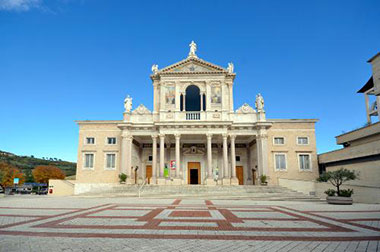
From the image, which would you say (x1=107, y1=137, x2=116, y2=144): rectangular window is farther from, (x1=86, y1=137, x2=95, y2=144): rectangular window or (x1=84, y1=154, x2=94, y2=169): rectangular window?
(x1=84, y1=154, x2=94, y2=169): rectangular window

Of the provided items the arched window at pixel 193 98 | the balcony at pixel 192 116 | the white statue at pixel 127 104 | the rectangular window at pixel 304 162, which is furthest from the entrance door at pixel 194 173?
the rectangular window at pixel 304 162

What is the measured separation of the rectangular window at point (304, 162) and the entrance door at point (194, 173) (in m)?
13.9

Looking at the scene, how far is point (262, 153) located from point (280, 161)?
439 cm

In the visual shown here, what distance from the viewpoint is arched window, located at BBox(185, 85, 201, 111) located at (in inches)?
1450

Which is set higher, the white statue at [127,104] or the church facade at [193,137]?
the white statue at [127,104]

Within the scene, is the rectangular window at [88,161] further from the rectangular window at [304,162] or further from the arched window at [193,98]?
the rectangular window at [304,162]

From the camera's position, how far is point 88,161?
36.3m

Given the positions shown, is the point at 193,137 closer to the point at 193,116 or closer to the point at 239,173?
the point at 193,116

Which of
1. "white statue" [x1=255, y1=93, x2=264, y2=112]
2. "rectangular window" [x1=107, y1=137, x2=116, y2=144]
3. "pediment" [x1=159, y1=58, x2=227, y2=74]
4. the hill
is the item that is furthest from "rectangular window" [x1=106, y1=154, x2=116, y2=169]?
the hill

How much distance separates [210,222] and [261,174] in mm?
24271

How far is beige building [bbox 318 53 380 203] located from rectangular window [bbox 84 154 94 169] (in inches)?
1212

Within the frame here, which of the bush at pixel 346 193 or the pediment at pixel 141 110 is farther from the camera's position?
the pediment at pixel 141 110

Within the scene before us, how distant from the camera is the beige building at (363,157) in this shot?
2234cm

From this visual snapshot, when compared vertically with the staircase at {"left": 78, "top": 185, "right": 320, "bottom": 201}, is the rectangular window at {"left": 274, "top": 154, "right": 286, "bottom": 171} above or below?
above
